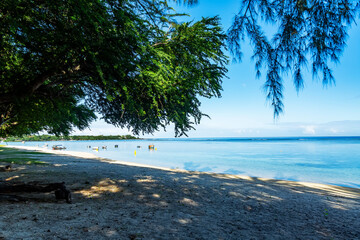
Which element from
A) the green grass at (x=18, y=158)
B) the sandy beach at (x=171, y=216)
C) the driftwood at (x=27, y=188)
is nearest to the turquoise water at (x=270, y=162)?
the green grass at (x=18, y=158)

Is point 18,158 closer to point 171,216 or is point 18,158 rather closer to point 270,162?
point 171,216

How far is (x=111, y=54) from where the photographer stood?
15.5 ft

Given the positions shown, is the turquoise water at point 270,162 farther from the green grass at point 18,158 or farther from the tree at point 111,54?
the tree at point 111,54

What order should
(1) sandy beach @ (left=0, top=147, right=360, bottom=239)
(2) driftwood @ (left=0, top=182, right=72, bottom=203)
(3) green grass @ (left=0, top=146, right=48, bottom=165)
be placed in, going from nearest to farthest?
(1) sandy beach @ (left=0, top=147, right=360, bottom=239), (2) driftwood @ (left=0, top=182, right=72, bottom=203), (3) green grass @ (left=0, top=146, right=48, bottom=165)

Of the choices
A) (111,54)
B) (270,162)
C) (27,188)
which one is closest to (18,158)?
(27,188)

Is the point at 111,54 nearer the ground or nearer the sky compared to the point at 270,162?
nearer the sky

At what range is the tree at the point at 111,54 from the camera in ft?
14.0

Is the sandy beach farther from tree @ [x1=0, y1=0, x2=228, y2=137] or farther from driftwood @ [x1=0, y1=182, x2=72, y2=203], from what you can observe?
tree @ [x1=0, y1=0, x2=228, y2=137]

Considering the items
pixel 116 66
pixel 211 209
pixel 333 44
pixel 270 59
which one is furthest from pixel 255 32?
pixel 211 209

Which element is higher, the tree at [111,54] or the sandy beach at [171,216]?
the tree at [111,54]

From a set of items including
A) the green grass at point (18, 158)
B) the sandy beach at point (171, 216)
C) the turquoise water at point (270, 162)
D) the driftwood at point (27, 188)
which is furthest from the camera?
the turquoise water at point (270, 162)

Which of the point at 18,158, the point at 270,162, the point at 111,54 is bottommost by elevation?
the point at 270,162

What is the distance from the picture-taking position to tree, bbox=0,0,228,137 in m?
4.26

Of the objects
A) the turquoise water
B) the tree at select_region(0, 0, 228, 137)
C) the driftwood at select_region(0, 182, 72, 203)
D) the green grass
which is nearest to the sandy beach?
the driftwood at select_region(0, 182, 72, 203)
